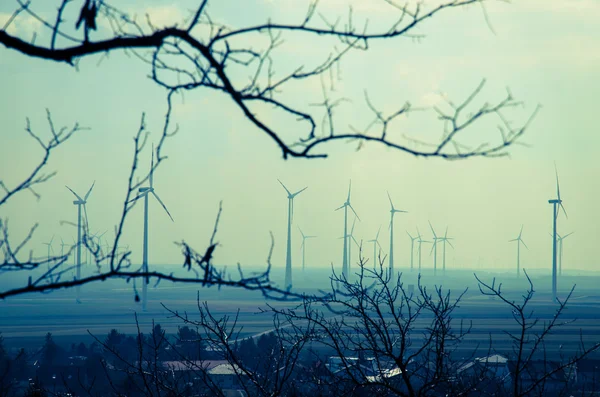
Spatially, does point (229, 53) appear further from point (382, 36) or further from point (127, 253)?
point (127, 253)

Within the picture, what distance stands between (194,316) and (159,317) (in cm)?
843

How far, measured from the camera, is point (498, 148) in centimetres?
450

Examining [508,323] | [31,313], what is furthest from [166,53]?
[31,313]

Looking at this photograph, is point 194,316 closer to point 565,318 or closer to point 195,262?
point 565,318

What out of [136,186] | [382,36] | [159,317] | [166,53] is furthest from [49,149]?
[159,317]

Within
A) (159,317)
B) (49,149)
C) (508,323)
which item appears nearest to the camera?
(49,149)

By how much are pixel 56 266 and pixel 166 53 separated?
1.51m

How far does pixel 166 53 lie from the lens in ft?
15.7

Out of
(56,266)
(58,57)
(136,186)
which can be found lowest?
(56,266)

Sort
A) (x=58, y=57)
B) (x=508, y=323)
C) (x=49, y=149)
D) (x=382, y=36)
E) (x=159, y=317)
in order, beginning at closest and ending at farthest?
1. (x=58, y=57)
2. (x=382, y=36)
3. (x=49, y=149)
4. (x=508, y=323)
5. (x=159, y=317)

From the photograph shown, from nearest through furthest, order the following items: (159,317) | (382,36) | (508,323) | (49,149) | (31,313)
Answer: (382,36) → (49,149) → (508,323) → (159,317) → (31,313)

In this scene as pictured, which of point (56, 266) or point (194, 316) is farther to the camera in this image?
point (194, 316)

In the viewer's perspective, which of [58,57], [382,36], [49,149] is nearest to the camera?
[58,57]

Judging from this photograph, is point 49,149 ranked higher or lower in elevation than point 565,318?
higher
